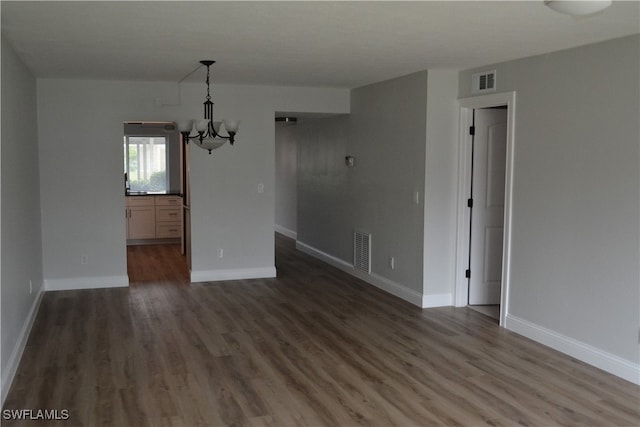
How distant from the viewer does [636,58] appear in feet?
12.8

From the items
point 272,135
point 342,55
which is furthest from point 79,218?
point 342,55

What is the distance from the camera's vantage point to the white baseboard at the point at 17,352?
3689 millimetres

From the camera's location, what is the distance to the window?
1030 cm

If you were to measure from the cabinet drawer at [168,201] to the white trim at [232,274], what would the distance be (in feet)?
10.2

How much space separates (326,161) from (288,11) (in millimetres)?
4939

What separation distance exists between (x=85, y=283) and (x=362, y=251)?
328 cm

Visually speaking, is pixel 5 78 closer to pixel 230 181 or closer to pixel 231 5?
pixel 231 5

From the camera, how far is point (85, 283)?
675cm

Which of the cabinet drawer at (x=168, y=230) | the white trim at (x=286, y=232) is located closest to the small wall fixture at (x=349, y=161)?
the white trim at (x=286, y=232)

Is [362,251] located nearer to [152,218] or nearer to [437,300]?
[437,300]

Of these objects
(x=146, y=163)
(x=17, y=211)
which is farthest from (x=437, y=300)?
(x=146, y=163)

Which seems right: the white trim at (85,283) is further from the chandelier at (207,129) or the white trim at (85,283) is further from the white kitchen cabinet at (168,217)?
the white kitchen cabinet at (168,217)

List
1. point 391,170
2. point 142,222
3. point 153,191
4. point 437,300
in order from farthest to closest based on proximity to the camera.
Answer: point 153,191
point 142,222
point 391,170
point 437,300

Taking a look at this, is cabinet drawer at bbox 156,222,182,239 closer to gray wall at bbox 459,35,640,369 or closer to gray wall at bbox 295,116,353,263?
gray wall at bbox 295,116,353,263
